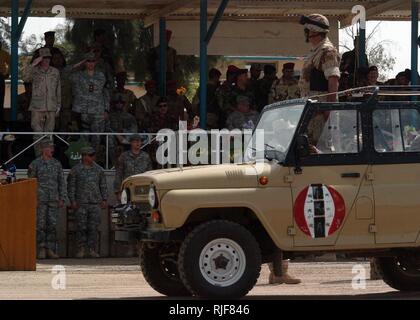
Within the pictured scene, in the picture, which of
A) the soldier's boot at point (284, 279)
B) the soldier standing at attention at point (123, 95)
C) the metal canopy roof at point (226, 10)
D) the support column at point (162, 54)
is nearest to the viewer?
the soldier's boot at point (284, 279)

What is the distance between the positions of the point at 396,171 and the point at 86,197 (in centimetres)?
845

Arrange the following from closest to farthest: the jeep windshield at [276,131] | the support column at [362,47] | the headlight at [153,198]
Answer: the headlight at [153,198], the jeep windshield at [276,131], the support column at [362,47]

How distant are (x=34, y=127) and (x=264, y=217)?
9252 millimetres

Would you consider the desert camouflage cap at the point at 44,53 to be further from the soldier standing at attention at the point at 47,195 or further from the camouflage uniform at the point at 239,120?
the camouflage uniform at the point at 239,120

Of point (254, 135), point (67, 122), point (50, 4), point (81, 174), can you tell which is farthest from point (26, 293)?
point (50, 4)

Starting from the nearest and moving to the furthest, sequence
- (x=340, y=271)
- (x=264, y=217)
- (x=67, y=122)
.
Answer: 1. (x=264, y=217)
2. (x=340, y=271)
3. (x=67, y=122)

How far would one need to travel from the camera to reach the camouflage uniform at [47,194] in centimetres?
1917

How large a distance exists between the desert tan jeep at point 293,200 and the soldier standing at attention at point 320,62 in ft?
4.24

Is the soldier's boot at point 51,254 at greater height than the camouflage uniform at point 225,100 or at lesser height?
lesser

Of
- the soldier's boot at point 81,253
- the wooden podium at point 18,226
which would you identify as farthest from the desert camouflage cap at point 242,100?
the wooden podium at point 18,226

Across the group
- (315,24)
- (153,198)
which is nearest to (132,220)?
(153,198)

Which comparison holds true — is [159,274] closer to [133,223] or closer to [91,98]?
[133,223]

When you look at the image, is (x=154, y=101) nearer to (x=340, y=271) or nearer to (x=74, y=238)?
(x=74, y=238)

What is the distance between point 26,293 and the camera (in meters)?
13.4
